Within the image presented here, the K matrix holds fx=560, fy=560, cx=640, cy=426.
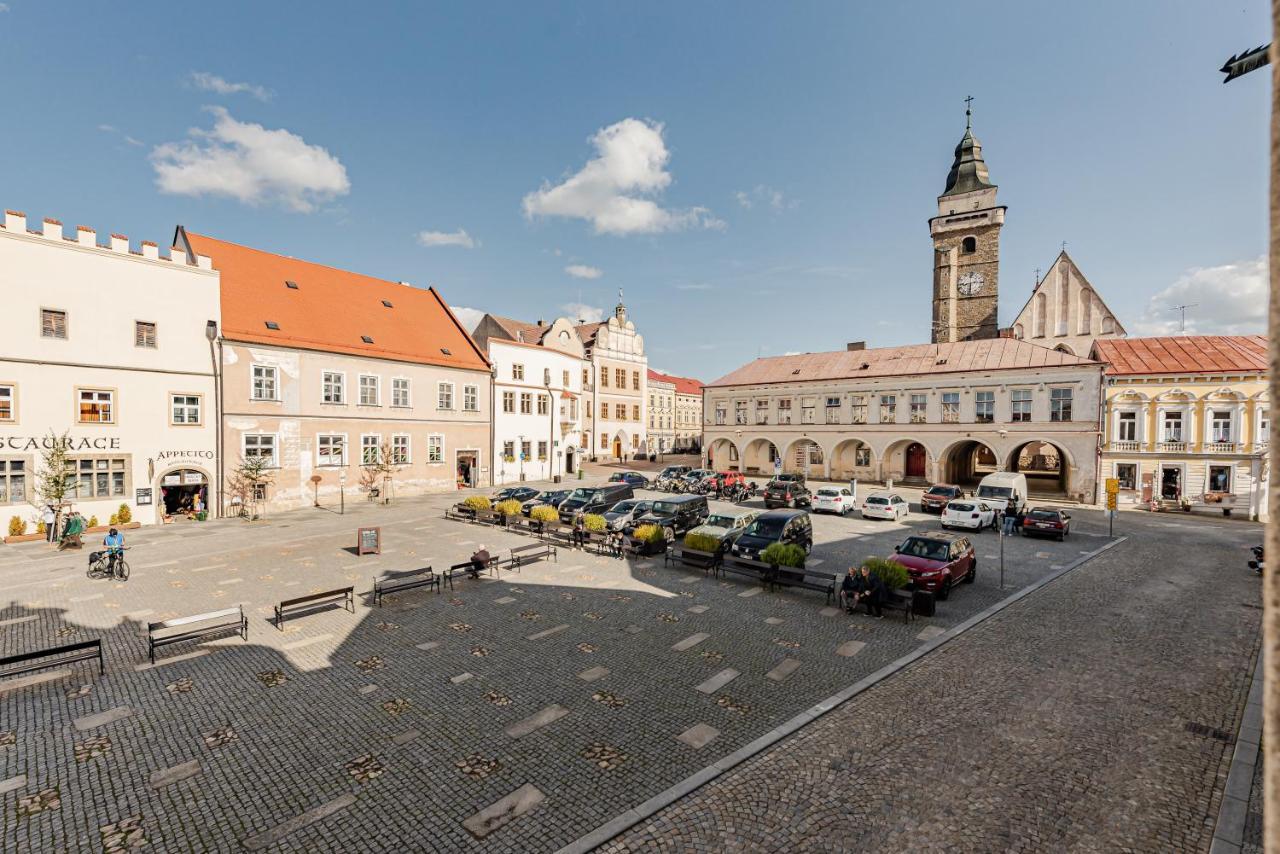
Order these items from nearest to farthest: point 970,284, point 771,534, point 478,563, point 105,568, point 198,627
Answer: point 198,627 < point 478,563 < point 105,568 < point 771,534 < point 970,284

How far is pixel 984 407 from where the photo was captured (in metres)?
39.7

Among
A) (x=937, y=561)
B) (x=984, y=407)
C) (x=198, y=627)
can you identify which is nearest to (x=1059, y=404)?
(x=984, y=407)

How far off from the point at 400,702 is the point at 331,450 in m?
26.4

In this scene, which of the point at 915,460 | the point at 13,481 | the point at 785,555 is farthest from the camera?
the point at 915,460

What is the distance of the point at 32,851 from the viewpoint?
5992 millimetres

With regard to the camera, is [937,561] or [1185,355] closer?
[937,561]

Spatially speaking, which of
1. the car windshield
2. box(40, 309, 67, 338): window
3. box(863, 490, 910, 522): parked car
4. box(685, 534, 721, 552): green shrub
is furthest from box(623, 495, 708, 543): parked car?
box(40, 309, 67, 338): window

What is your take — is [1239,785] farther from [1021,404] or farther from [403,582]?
[1021,404]

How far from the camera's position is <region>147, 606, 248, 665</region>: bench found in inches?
430

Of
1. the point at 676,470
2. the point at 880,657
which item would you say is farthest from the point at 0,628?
the point at 676,470

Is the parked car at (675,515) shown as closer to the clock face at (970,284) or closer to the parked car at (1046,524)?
the parked car at (1046,524)

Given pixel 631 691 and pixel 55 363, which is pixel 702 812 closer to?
pixel 631 691

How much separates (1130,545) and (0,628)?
36.4 m

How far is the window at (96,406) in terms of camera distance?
77.8 ft
